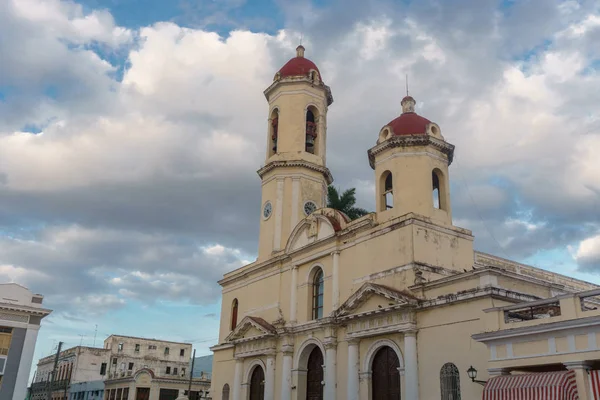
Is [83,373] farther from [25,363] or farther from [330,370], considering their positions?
[330,370]

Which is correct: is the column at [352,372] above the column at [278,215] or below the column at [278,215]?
below

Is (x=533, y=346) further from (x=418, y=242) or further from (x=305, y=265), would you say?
(x=305, y=265)

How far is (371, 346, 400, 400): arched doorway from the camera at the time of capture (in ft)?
65.4

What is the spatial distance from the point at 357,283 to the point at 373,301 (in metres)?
1.60

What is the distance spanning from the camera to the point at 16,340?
28.5 m

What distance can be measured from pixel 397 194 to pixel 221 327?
1381 centimetres

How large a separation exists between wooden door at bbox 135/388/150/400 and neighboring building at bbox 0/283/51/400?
68.6 ft

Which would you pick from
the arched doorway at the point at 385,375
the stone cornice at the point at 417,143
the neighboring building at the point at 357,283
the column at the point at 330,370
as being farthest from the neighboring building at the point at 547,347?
the stone cornice at the point at 417,143

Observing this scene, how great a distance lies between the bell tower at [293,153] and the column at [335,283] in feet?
16.8

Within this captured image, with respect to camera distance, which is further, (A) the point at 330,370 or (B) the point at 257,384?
(B) the point at 257,384

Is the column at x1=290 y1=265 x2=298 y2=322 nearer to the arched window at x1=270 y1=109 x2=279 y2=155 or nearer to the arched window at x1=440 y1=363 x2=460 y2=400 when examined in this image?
the arched window at x1=270 y1=109 x2=279 y2=155

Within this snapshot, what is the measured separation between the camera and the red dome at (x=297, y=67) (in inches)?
1230

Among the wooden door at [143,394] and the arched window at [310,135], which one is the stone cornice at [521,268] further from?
the wooden door at [143,394]

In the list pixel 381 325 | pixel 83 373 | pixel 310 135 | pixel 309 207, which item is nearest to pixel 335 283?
pixel 381 325
